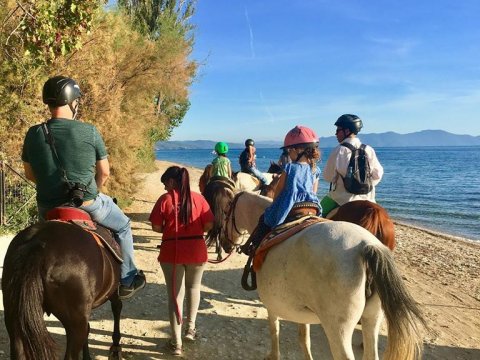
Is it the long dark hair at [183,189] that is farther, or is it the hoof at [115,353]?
the long dark hair at [183,189]

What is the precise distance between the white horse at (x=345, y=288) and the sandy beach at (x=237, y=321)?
55 cm

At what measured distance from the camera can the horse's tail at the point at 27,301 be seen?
9.46 ft

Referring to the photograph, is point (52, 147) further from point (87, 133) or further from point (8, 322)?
point (8, 322)

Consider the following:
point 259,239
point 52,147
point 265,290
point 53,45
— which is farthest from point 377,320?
point 53,45

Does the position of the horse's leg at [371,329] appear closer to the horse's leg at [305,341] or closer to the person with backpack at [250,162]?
the horse's leg at [305,341]

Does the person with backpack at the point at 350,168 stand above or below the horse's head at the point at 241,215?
above

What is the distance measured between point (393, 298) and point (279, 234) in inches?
48.3

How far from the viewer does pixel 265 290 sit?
4.04 meters

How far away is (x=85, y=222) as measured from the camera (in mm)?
3674

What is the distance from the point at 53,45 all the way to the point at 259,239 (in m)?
4.32

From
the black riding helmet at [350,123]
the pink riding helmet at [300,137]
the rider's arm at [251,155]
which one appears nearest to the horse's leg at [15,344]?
the pink riding helmet at [300,137]

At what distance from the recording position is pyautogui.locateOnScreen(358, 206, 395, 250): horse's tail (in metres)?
4.92

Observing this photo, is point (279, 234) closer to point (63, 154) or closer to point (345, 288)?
point (345, 288)

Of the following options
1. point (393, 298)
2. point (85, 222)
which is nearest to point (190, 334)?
point (85, 222)
